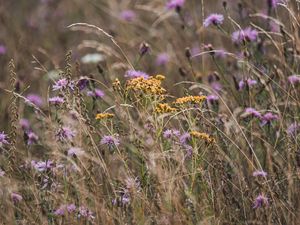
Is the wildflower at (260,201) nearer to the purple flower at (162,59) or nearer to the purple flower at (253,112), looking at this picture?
the purple flower at (253,112)

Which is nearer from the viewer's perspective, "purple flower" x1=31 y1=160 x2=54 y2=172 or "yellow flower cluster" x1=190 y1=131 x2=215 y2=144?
"yellow flower cluster" x1=190 y1=131 x2=215 y2=144

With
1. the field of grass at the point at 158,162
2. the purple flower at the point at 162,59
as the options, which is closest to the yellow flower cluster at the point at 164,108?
the field of grass at the point at 158,162

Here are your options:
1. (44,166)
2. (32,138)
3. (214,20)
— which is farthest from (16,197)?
(214,20)

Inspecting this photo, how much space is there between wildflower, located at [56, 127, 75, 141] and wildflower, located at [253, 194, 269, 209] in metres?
0.71

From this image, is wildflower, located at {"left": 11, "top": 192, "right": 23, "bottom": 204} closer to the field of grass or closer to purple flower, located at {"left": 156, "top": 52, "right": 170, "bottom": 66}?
the field of grass

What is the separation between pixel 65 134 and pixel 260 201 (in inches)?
30.0

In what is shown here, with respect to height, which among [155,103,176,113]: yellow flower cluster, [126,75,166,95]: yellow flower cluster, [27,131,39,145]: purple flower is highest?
[126,75,166,95]: yellow flower cluster

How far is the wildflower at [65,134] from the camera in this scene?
2633mm

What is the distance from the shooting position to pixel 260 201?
2.47 metres

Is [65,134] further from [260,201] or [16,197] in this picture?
[260,201]

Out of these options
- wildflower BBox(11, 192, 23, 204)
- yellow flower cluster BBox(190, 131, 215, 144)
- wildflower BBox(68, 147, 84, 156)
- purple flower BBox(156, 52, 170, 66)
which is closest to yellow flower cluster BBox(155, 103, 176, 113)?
yellow flower cluster BBox(190, 131, 215, 144)

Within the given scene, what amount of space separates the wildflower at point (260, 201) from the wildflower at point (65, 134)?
715 mm

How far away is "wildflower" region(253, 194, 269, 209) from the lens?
244 centimetres

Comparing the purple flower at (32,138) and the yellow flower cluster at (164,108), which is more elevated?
the yellow flower cluster at (164,108)
